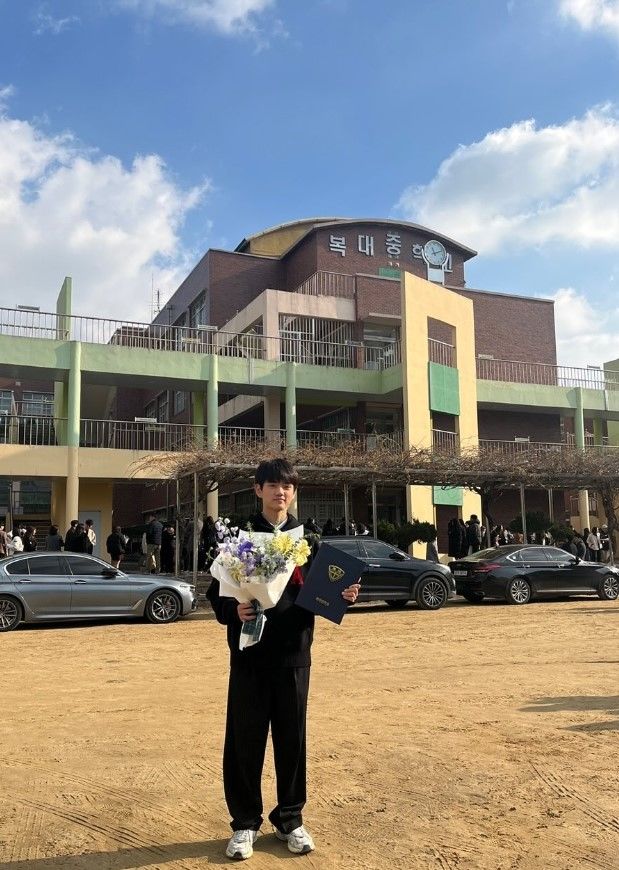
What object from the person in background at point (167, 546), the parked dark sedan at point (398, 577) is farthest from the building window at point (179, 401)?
the parked dark sedan at point (398, 577)

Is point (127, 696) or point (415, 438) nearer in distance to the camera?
point (127, 696)

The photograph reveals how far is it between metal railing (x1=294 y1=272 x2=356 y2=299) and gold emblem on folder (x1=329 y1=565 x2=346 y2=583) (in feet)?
96.7

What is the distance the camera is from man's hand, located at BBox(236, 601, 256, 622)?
158 inches

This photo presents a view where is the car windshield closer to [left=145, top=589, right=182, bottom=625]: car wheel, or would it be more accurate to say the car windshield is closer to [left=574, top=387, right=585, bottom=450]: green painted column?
[left=145, top=589, right=182, bottom=625]: car wheel

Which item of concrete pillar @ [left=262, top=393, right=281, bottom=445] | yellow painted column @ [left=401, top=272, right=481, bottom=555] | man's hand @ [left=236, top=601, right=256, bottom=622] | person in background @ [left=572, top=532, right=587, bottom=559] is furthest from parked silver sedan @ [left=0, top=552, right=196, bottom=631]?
concrete pillar @ [left=262, top=393, right=281, bottom=445]

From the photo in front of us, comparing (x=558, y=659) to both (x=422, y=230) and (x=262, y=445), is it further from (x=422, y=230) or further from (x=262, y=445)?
(x=422, y=230)

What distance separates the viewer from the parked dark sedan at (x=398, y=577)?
16.7 metres

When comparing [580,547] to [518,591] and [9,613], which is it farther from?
[9,613]

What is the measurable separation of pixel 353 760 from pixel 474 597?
13.5m

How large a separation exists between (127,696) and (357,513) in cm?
2373

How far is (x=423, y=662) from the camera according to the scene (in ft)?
34.1

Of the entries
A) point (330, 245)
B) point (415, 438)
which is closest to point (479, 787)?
point (415, 438)

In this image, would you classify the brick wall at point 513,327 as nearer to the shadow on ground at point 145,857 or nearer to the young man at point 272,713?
the young man at point 272,713

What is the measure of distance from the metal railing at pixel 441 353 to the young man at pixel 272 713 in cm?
2674
